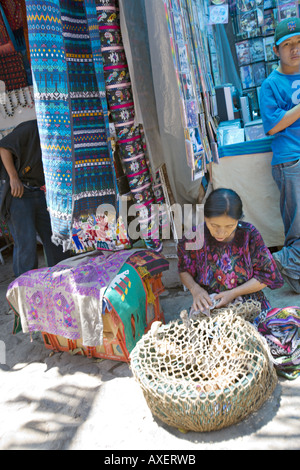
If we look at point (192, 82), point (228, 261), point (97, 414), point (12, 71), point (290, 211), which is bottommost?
point (97, 414)

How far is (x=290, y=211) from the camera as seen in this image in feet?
9.07

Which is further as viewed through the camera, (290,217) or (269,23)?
(269,23)

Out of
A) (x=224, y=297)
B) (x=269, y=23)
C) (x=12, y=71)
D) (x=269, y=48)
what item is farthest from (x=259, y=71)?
(x=224, y=297)

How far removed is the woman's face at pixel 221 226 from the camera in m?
1.94

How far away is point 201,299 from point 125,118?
1.15 metres

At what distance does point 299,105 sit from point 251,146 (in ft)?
1.86

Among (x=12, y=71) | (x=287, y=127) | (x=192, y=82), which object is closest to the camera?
(x=192, y=82)

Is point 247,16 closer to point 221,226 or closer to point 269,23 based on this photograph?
point 269,23

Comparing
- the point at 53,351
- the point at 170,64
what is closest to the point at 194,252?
the point at 170,64

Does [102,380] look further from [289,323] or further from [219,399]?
[289,323]

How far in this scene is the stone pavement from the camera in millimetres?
1710

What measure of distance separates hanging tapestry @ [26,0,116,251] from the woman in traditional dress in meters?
0.64

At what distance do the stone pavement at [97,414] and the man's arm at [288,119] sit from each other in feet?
3.94

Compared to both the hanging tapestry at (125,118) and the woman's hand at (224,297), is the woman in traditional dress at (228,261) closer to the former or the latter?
the woman's hand at (224,297)
